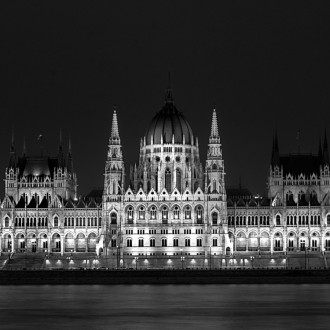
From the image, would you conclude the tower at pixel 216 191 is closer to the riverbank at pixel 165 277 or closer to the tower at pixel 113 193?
the tower at pixel 113 193

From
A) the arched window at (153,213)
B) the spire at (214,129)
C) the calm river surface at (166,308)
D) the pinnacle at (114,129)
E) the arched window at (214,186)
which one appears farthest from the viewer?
the pinnacle at (114,129)

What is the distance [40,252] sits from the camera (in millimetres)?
196875

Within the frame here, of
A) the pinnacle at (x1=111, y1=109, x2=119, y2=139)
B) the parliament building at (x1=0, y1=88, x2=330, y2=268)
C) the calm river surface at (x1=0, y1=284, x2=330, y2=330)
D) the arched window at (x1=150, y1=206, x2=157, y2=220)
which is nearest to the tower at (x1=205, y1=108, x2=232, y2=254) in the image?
the parliament building at (x1=0, y1=88, x2=330, y2=268)

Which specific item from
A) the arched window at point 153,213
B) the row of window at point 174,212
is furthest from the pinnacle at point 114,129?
the arched window at point 153,213

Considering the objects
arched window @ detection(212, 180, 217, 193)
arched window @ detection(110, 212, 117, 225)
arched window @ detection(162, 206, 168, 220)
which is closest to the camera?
arched window @ detection(162, 206, 168, 220)

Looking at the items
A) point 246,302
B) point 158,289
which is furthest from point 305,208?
point 246,302

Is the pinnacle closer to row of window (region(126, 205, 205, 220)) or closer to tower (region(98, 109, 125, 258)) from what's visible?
tower (region(98, 109, 125, 258))

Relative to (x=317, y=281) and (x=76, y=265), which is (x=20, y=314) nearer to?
(x=317, y=281)

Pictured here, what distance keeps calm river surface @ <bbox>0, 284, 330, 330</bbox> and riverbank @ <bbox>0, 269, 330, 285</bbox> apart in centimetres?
1224

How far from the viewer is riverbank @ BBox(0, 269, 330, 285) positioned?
154 meters

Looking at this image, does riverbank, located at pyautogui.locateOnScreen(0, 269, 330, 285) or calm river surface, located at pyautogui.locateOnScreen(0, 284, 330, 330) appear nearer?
calm river surface, located at pyautogui.locateOnScreen(0, 284, 330, 330)

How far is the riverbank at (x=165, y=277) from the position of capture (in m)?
154

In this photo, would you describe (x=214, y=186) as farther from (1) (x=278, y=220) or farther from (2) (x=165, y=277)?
(2) (x=165, y=277)

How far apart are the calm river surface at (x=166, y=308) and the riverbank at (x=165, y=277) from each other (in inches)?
482
